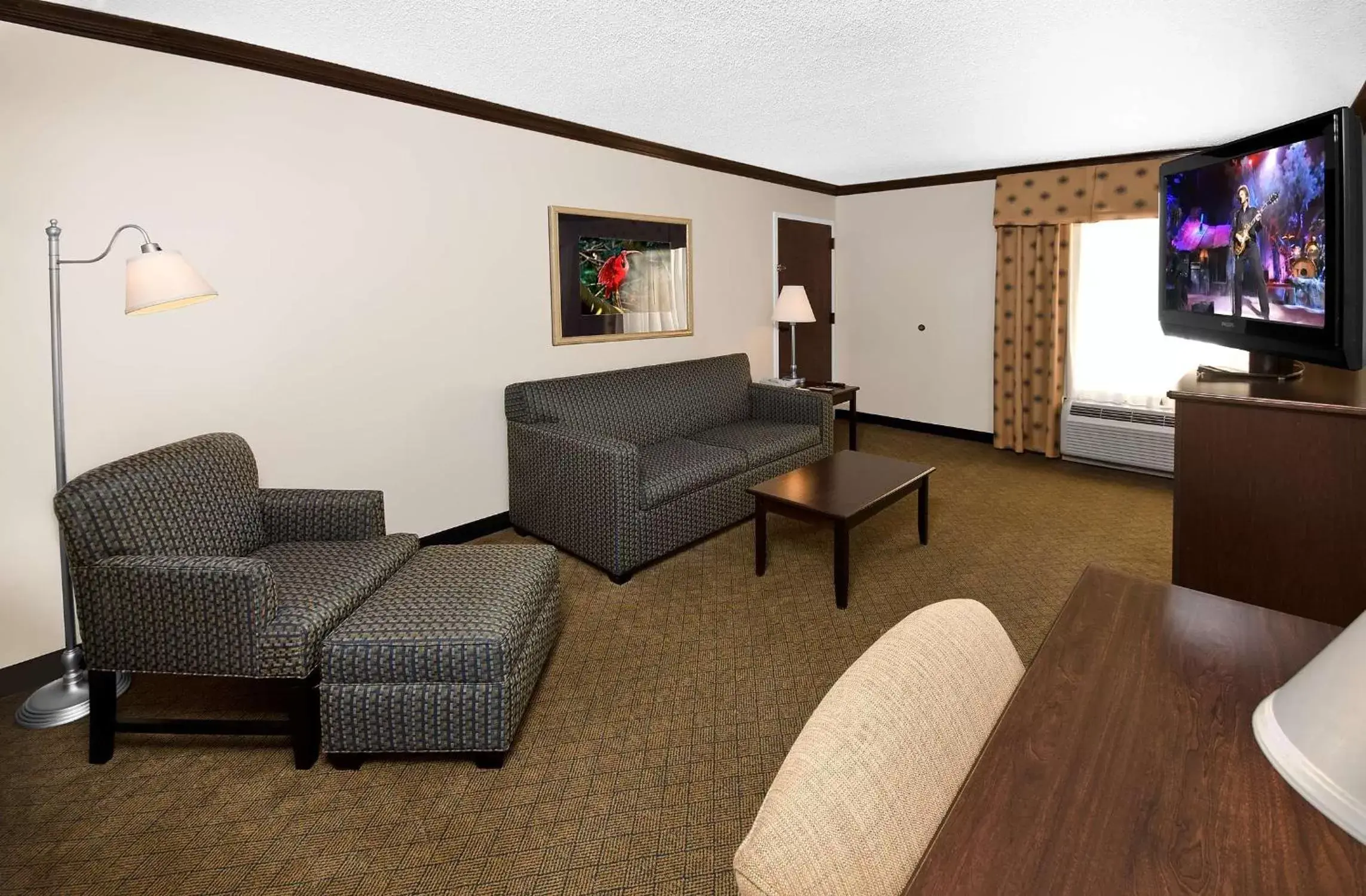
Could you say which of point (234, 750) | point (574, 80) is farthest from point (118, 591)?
point (574, 80)

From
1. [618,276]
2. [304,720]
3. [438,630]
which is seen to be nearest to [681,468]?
[618,276]

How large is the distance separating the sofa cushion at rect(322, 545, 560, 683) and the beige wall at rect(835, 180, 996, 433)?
15.5 feet

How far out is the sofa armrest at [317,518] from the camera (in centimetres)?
264

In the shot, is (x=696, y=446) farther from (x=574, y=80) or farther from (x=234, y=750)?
(x=234, y=750)

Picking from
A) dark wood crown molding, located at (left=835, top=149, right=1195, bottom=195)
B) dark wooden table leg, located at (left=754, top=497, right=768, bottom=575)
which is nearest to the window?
dark wood crown molding, located at (left=835, top=149, right=1195, bottom=195)

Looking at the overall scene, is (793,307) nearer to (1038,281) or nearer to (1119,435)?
(1038,281)

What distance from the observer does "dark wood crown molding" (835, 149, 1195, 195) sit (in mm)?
4902

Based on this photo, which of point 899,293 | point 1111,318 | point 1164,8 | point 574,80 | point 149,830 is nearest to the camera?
point 149,830

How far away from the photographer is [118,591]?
79.6 inches

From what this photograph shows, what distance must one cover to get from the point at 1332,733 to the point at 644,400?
3.87 metres

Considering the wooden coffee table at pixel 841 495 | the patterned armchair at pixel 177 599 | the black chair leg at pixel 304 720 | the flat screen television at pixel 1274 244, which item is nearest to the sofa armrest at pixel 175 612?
the patterned armchair at pixel 177 599

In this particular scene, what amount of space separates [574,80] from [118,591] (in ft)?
8.57

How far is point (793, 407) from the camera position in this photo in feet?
15.8

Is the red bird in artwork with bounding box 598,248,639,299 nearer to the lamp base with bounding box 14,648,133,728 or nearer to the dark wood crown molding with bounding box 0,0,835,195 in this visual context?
the dark wood crown molding with bounding box 0,0,835,195
